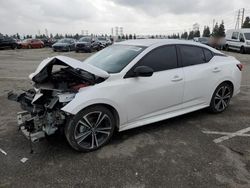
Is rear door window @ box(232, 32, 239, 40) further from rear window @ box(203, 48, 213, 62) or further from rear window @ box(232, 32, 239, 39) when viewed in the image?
rear window @ box(203, 48, 213, 62)

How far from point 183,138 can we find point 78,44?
22317 mm

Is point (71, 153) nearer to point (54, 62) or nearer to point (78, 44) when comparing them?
point (54, 62)

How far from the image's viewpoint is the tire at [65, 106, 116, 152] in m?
3.29

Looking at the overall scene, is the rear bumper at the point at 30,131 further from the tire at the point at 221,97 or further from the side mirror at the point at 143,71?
the tire at the point at 221,97

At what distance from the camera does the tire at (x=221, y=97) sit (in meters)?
4.95

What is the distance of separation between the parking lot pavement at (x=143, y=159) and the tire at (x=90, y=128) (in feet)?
0.46

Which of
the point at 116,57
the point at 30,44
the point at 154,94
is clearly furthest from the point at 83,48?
the point at 154,94

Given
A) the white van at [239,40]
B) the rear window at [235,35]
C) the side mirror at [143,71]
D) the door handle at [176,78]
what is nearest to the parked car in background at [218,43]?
the white van at [239,40]

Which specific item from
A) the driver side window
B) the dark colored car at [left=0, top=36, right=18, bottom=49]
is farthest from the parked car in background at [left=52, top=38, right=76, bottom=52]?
the driver side window

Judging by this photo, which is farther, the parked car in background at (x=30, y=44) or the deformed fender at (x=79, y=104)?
the parked car in background at (x=30, y=44)

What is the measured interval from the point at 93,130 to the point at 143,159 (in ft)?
2.73

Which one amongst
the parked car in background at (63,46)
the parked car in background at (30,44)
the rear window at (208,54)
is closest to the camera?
the rear window at (208,54)

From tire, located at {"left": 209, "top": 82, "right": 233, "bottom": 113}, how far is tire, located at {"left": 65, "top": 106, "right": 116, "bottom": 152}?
7.92ft

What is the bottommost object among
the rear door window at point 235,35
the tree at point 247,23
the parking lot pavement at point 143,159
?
the parking lot pavement at point 143,159
